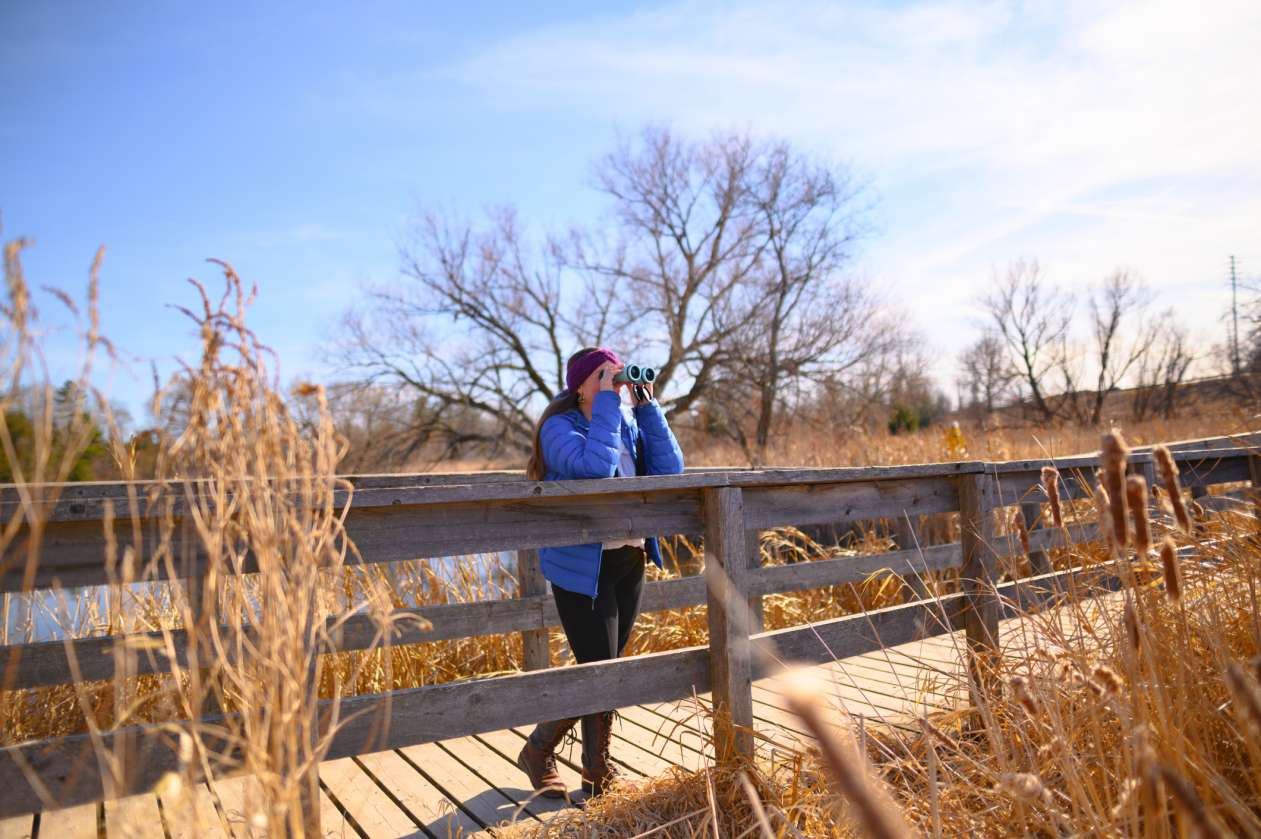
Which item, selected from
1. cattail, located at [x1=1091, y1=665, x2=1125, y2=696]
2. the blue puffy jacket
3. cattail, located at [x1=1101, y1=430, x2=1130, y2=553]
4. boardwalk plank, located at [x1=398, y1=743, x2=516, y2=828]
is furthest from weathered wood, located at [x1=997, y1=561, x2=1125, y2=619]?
boardwalk plank, located at [x1=398, y1=743, x2=516, y2=828]

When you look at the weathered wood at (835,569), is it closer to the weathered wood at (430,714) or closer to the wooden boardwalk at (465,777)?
the wooden boardwalk at (465,777)

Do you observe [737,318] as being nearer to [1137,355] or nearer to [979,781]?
[979,781]

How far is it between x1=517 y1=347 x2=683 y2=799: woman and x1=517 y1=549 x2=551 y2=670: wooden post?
2.91ft

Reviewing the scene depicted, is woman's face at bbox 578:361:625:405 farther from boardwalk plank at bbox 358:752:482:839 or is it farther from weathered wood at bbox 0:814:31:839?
weathered wood at bbox 0:814:31:839

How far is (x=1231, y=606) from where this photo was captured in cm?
235

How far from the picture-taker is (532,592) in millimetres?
4293

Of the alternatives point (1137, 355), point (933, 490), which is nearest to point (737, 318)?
point (933, 490)

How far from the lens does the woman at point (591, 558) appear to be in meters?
3.14

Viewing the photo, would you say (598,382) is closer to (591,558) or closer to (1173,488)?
(591,558)

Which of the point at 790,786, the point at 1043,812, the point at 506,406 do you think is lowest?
the point at 790,786

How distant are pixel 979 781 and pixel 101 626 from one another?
165 inches

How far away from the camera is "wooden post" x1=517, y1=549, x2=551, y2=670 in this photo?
14.0 ft

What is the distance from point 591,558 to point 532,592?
4.05 ft

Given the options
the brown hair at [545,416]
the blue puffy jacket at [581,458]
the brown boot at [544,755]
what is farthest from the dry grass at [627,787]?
the brown hair at [545,416]
